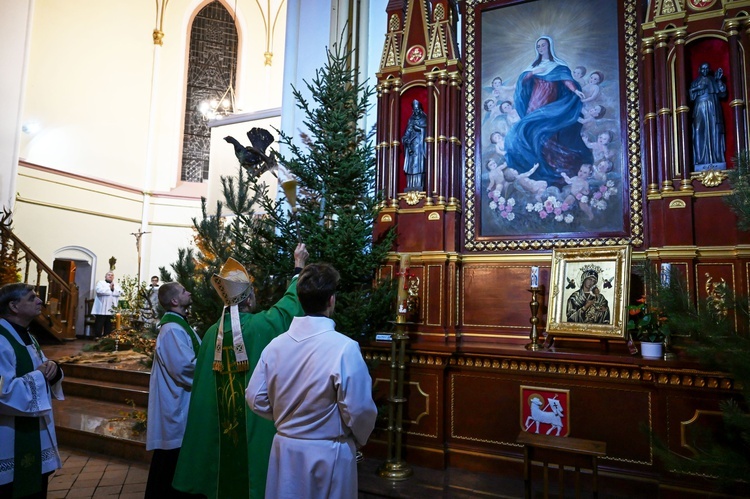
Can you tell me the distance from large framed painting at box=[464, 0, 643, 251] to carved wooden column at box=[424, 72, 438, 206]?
401 millimetres

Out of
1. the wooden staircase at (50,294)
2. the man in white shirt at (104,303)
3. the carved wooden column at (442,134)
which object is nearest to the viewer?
the carved wooden column at (442,134)

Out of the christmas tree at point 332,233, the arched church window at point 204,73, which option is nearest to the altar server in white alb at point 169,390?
the christmas tree at point 332,233

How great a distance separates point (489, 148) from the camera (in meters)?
5.39

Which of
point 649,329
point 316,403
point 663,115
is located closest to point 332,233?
point 316,403

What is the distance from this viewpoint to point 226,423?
303cm

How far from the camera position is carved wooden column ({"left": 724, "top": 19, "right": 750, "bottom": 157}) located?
4219 mm

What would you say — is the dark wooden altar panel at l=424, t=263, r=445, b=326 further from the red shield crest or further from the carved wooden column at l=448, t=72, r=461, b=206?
the red shield crest

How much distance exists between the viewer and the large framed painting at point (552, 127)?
4.88 metres

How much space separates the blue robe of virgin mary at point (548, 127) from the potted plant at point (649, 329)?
4.56ft

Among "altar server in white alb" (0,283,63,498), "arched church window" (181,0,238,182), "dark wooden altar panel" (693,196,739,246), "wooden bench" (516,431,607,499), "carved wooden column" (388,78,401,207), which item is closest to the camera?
"altar server in white alb" (0,283,63,498)

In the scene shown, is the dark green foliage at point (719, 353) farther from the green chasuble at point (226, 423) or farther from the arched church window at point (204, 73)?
the arched church window at point (204, 73)

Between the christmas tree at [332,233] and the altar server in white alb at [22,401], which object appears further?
the christmas tree at [332,233]

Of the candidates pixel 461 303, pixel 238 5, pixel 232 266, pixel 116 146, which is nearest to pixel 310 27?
pixel 461 303

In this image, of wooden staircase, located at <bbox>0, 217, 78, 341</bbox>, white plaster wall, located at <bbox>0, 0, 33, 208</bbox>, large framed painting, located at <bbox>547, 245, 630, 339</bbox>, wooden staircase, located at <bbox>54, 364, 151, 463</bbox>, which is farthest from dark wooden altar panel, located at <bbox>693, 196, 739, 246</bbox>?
white plaster wall, located at <bbox>0, 0, 33, 208</bbox>
